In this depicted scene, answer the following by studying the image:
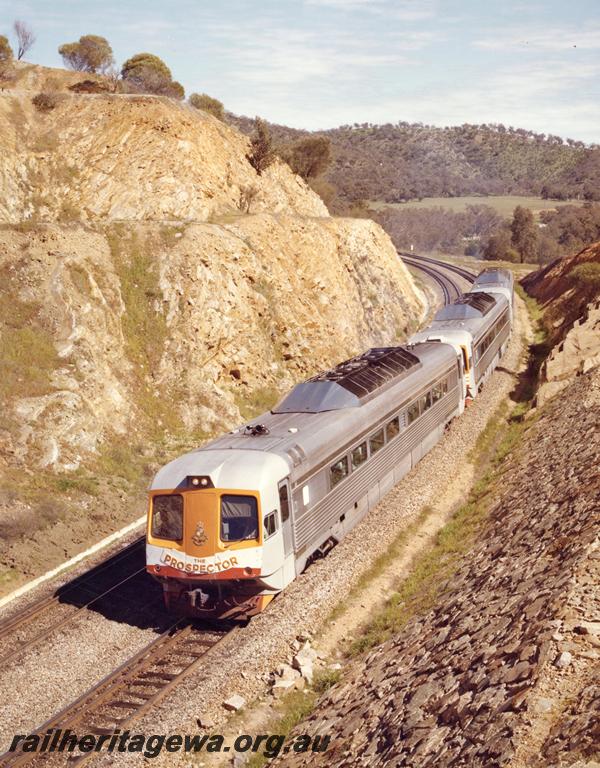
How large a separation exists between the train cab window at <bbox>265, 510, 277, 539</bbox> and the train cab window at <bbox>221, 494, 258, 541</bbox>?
25 centimetres

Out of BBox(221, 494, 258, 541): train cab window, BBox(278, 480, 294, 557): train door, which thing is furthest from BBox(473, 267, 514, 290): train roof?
BBox(221, 494, 258, 541): train cab window

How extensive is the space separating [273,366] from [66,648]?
1948 centimetres

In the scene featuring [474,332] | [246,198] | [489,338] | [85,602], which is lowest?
[85,602]

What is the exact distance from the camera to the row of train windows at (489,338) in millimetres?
30316

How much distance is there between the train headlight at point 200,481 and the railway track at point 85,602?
157 inches

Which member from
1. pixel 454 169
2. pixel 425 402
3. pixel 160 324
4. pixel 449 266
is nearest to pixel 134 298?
pixel 160 324

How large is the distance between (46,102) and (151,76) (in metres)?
11.6

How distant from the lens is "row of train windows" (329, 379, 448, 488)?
690 inches

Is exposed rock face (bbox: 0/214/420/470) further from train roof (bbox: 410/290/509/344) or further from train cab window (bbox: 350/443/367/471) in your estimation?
train cab window (bbox: 350/443/367/471)

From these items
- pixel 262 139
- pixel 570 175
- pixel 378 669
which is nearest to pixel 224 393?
pixel 378 669

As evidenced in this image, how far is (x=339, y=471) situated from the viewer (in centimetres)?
1747

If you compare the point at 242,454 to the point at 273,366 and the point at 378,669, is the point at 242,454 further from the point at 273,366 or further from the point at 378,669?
the point at 273,366

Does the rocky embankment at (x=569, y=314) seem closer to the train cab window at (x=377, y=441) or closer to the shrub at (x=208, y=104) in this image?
the train cab window at (x=377, y=441)

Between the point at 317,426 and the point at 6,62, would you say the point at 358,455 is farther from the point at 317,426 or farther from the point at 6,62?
the point at 6,62
